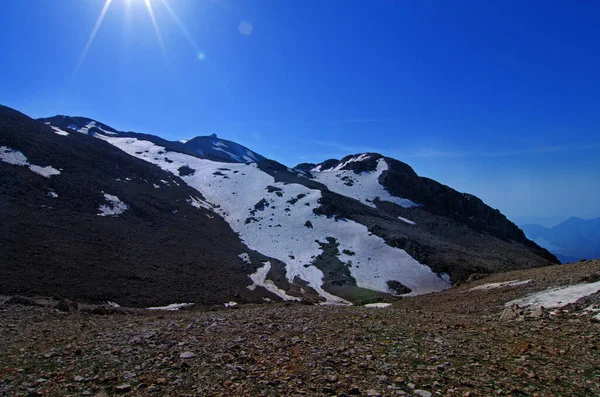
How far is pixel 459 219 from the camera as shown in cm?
9712

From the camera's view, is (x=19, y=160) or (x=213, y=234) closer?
(x=19, y=160)

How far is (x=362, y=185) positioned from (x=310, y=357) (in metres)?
A: 104

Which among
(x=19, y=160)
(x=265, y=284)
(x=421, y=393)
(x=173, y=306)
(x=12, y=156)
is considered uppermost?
(x=12, y=156)

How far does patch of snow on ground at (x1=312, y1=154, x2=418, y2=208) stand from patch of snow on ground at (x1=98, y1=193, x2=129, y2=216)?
62.1 m

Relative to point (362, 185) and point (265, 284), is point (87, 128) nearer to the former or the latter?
point (362, 185)

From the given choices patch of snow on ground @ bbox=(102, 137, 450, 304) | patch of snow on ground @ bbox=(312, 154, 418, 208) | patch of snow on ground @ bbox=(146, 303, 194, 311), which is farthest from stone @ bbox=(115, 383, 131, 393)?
patch of snow on ground @ bbox=(312, 154, 418, 208)

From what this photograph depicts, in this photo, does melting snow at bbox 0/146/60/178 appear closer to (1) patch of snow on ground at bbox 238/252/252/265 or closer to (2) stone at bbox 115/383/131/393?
(1) patch of snow on ground at bbox 238/252/252/265

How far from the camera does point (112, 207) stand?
5750cm

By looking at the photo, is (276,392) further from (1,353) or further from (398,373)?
(1,353)

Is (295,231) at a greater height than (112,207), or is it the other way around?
(112,207)

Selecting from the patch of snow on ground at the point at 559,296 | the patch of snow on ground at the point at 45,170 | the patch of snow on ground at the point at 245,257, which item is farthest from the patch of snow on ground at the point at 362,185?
the patch of snow on ground at the point at 559,296

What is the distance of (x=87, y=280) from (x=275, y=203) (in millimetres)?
54518

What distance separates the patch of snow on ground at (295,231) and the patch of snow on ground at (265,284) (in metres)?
0.83

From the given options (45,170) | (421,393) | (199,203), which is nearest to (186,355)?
(421,393)
